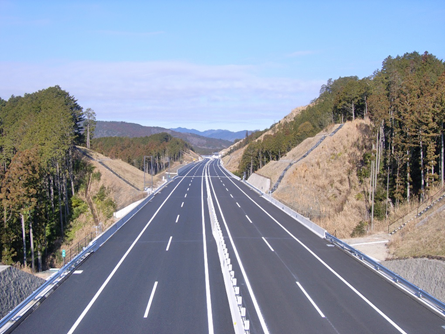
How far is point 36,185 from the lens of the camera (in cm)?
2908

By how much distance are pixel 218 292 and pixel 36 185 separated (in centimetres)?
2133

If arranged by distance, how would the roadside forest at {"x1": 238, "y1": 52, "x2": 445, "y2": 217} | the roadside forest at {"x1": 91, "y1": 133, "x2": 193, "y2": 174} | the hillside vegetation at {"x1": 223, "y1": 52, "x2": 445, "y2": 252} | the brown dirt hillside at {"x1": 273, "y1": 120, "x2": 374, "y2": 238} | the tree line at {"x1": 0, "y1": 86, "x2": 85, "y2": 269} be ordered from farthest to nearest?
the roadside forest at {"x1": 91, "y1": 133, "x2": 193, "y2": 174}, the brown dirt hillside at {"x1": 273, "y1": 120, "x2": 374, "y2": 238}, the hillside vegetation at {"x1": 223, "y1": 52, "x2": 445, "y2": 252}, the roadside forest at {"x1": 238, "y1": 52, "x2": 445, "y2": 217}, the tree line at {"x1": 0, "y1": 86, "x2": 85, "y2": 269}

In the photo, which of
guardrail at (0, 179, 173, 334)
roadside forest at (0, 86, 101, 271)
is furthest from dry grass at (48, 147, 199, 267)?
guardrail at (0, 179, 173, 334)

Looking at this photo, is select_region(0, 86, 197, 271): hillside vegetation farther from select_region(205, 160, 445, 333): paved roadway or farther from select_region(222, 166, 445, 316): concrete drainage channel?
select_region(222, 166, 445, 316): concrete drainage channel

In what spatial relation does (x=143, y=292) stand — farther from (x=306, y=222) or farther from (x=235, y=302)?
(x=306, y=222)

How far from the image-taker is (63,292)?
13.7m

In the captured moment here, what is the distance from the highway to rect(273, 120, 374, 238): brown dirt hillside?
19.7 meters

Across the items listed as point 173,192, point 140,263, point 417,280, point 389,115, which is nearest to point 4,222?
point 140,263

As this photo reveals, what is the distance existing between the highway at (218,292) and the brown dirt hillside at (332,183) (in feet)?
64.6

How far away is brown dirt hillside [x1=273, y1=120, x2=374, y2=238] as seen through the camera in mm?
42175

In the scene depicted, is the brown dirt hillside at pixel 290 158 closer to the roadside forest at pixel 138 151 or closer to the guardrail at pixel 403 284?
the guardrail at pixel 403 284

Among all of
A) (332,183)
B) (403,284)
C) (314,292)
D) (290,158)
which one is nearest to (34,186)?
(314,292)

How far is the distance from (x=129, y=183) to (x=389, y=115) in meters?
40.4

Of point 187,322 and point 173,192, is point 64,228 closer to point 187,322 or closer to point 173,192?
point 173,192
